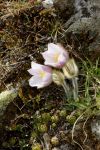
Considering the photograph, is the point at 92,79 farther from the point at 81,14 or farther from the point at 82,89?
the point at 81,14

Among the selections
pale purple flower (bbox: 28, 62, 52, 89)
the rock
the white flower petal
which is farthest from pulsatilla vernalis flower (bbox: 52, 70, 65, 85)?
the rock

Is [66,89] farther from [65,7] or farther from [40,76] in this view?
[65,7]

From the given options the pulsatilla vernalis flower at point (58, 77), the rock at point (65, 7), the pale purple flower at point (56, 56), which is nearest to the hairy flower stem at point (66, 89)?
the pulsatilla vernalis flower at point (58, 77)

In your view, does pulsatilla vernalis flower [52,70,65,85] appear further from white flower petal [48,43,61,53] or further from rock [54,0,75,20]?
rock [54,0,75,20]

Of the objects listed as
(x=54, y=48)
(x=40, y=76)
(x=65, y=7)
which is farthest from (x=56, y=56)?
(x=65, y=7)

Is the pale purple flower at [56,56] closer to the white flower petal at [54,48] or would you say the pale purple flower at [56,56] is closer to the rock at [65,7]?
the white flower petal at [54,48]

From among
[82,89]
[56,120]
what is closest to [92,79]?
[82,89]

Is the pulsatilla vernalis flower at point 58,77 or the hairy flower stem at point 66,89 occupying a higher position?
the pulsatilla vernalis flower at point 58,77
